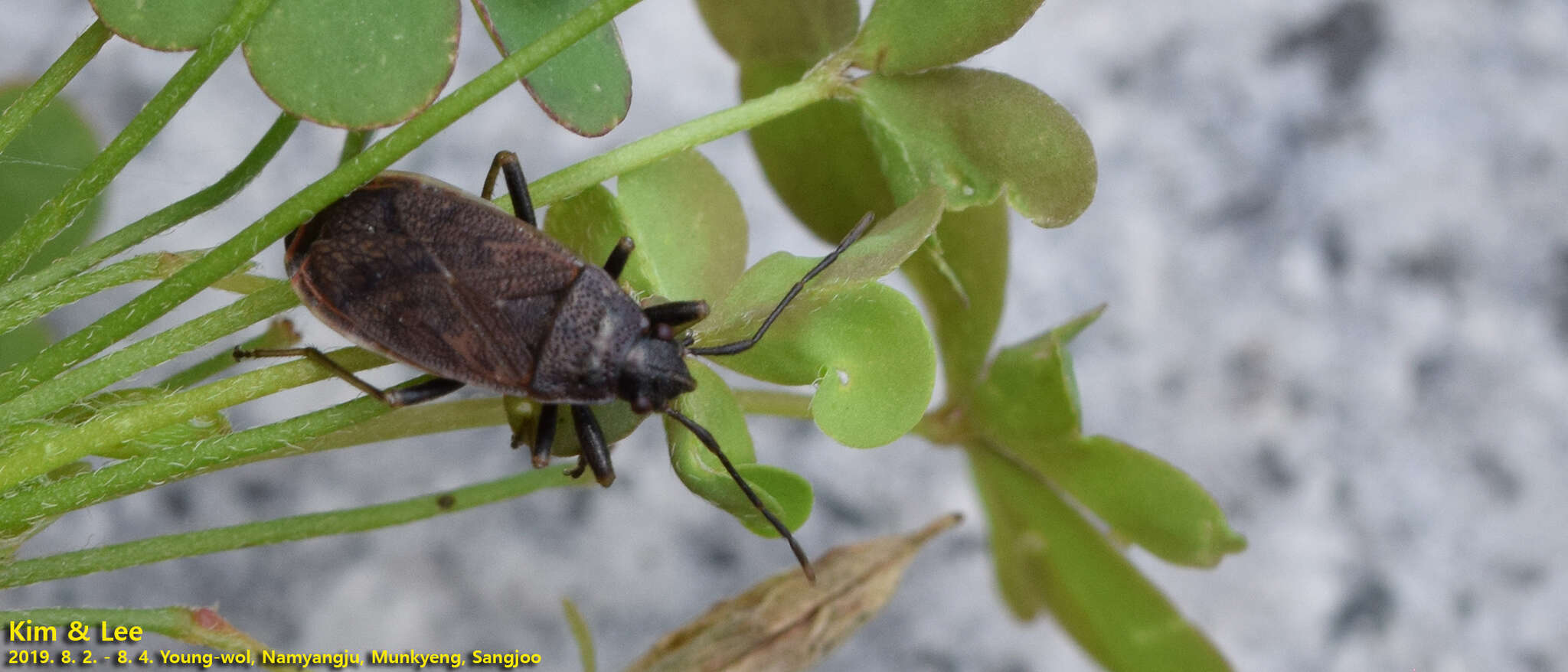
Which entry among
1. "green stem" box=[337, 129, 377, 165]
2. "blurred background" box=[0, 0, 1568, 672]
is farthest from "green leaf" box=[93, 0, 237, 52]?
"blurred background" box=[0, 0, 1568, 672]

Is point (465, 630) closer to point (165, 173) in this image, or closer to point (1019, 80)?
point (165, 173)

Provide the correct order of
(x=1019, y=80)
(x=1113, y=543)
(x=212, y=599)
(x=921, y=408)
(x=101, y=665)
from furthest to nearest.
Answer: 1. (x=212, y=599)
2. (x=101, y=665)
3. (x=1113, y=543)
4. (x=1019, y=80)
5. (x=921, y=408)

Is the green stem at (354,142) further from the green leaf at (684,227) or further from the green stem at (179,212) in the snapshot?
the green leaf at (684,227)

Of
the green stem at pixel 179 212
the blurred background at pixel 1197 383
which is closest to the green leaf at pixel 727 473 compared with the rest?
the green stem at pixel 179 212

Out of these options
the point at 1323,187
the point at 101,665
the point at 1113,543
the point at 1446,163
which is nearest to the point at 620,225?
the point at 1113,543

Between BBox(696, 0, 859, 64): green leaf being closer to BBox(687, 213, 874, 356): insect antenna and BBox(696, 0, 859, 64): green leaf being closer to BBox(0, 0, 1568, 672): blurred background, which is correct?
BBox(687, 213, 874, 356): insect antenna

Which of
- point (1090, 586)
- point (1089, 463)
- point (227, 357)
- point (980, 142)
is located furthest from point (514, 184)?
point (1090, 586)
